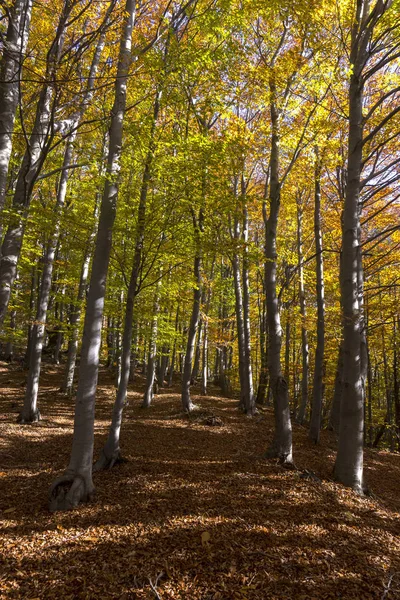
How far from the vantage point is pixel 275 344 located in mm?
7031

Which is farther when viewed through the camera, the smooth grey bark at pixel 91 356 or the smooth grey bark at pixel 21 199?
the smooth grey bark at pixel 21 199

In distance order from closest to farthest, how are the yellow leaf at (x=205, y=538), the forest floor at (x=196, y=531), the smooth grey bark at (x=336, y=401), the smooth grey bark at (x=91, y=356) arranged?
1. the forest floor at (x=196, y=531)
2. the yellow leaf at (x=205, y=538)
3. the smooth grey bark at (x=91, y=356)
4. the smooth grey bark at (x=336, y=401)

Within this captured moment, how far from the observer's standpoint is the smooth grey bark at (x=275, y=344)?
670 cm

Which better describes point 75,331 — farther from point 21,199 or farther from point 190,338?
point 21,199

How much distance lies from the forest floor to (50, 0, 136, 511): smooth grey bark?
304 millimetres

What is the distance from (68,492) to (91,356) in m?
1.89

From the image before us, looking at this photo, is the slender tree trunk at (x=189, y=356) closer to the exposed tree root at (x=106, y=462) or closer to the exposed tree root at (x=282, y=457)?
the exposed tree root at (x=282, y=457)

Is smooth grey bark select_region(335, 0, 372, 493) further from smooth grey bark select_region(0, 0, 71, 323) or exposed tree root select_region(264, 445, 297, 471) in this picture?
smooth grey bark select_region(0, 0, 71, 323)

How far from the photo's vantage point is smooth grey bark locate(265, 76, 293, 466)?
6703 millimetres

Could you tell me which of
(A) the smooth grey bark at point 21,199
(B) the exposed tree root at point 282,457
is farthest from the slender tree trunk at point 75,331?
(B) the exposed tree root at point 282,457

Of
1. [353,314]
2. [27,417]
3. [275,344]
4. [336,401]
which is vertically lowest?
[27,417]

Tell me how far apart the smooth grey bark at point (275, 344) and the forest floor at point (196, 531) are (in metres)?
0.41

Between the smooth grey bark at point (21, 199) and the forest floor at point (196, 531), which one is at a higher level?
the smooth grey bark at point (21, 199)

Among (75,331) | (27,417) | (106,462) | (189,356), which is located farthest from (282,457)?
(75,331)
